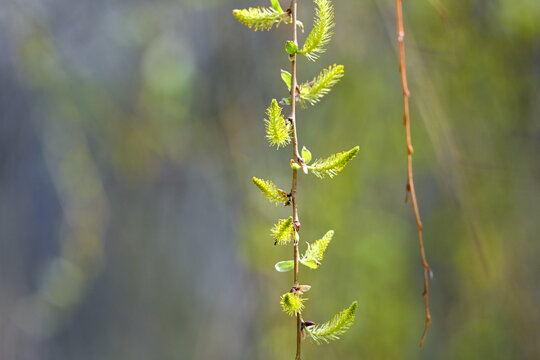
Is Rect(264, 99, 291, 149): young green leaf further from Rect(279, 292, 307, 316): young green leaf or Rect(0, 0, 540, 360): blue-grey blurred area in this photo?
Rect(0, 0, 540, 360): blue-grey blurred area

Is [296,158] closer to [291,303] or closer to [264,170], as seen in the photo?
[291,303]

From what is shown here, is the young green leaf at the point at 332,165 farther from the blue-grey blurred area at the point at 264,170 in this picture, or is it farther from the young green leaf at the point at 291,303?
the blue-grey blurred area at the point at 264,170

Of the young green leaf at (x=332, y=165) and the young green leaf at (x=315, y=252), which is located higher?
the young green leaf at (x=332, y=165)

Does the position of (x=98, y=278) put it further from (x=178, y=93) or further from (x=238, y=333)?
(x=178, y=93)

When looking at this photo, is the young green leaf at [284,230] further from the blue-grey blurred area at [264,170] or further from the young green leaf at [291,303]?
the blue-grey blurred area at [264,170]

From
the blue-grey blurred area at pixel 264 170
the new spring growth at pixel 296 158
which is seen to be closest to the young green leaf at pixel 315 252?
the new spring growth at pixel 296 158

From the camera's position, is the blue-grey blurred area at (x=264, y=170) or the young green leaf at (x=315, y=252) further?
the blue-grey blurred area at (x=264, y=170)

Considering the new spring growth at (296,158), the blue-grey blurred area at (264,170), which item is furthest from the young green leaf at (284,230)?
the blue-grey blurred area at (264,170)

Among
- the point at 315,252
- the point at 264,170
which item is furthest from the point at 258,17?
the point at 264,170

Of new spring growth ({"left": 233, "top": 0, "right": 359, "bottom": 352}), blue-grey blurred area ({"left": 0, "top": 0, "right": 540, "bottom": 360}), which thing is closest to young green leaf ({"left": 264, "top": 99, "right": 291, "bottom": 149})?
new spring growth ({"left": 233, "top": 0, "right": 359, "bottom": 352})
